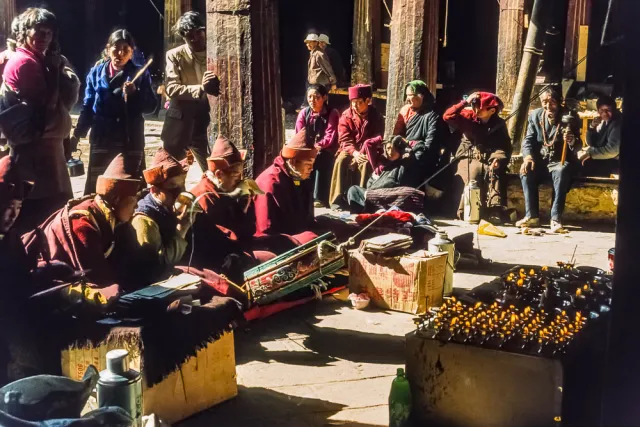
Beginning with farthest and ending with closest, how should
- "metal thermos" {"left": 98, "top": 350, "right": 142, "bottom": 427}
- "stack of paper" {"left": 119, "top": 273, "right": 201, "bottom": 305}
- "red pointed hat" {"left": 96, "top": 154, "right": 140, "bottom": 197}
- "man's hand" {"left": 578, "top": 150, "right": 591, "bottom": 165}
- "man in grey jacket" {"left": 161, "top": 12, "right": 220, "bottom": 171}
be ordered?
1. "man's hand" {"left": 578, "top": 150, "right": 591, "bottom": 165}
2. "man in grey jacket" {"left": 161, "top": 12, "right": 220, "bottom": 171}
3. "red pointed hat" {"left": 96, "top": 154, "right": 140, "bottom": 197}
4. "stack of paper" {"left": 119, "top": 273, "right": 201, "bottom": 305}
5. "metal thermos" {"left": 98, "top": 350, "right": 142, "bottom": 427}

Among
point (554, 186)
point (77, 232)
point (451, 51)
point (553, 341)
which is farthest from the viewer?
point (451, 51)

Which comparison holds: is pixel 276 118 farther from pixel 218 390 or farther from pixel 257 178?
pixel 218 390

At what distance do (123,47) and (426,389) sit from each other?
14.2ft

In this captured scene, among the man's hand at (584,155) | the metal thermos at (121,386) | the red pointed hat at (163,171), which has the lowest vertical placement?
the metal thermos at (121,386)

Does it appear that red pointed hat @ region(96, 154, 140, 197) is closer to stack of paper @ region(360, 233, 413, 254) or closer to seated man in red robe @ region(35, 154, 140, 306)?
seated man in red robe @ region(35, 154, 140, 306)

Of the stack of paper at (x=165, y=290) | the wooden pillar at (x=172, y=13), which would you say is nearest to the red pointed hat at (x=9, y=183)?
the stack of paper at (x=165, y=290)

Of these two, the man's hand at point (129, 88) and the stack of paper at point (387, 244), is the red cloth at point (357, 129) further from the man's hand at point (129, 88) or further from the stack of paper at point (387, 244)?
the stack of paper at point (387, 244)

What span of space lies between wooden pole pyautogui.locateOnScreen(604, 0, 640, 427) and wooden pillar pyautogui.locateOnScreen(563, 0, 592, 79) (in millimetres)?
14375

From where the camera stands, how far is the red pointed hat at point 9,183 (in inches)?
169

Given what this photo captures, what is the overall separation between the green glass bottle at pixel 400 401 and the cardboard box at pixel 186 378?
1003mm

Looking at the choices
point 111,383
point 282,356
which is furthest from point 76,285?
point 282,356

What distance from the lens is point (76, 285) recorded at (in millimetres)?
4477

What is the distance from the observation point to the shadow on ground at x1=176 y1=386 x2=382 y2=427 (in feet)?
15.2

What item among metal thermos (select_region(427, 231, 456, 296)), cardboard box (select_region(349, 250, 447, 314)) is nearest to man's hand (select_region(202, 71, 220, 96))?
cardboard box (select_region(349, 250, 447, 314))
